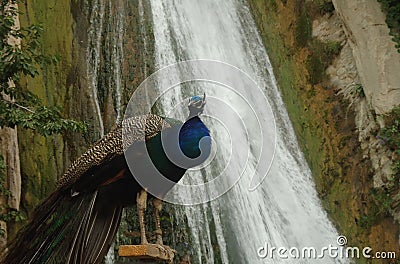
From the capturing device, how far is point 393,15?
24.9 feet

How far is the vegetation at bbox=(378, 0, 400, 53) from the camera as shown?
7.50 meters

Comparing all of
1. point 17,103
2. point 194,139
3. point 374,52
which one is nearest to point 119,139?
point 194,139

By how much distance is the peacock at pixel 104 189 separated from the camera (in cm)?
364

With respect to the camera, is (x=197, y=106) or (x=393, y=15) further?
(x=393, y=15)

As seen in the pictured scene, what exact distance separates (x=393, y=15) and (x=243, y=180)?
274cm

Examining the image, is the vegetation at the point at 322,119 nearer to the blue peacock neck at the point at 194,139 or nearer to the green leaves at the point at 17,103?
the green leaves at the point at 17,103

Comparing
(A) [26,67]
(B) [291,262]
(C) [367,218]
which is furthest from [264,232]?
(A) [26,67]

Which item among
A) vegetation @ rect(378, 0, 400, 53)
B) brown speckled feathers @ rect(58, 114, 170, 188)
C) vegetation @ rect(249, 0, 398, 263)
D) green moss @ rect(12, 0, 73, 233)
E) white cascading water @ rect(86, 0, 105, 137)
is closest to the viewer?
brown speckled feathers @ rect(58, 114, 170, 188)

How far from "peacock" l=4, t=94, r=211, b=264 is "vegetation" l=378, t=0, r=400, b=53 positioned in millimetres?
4562

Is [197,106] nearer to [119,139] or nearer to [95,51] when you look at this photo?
[119,139]

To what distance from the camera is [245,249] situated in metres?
6.01

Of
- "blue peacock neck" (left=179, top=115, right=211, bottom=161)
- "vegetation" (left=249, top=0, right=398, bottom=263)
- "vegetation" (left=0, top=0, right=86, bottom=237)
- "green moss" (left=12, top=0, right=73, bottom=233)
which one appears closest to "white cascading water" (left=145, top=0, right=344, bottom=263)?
"vegetation" (left=249, top=0, right=398, bottom=263)

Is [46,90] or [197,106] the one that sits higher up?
[46,90]

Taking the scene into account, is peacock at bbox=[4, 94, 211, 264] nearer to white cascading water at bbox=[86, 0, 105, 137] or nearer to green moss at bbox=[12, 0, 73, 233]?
green moss at bbox=[12, 0, 73, 233]
